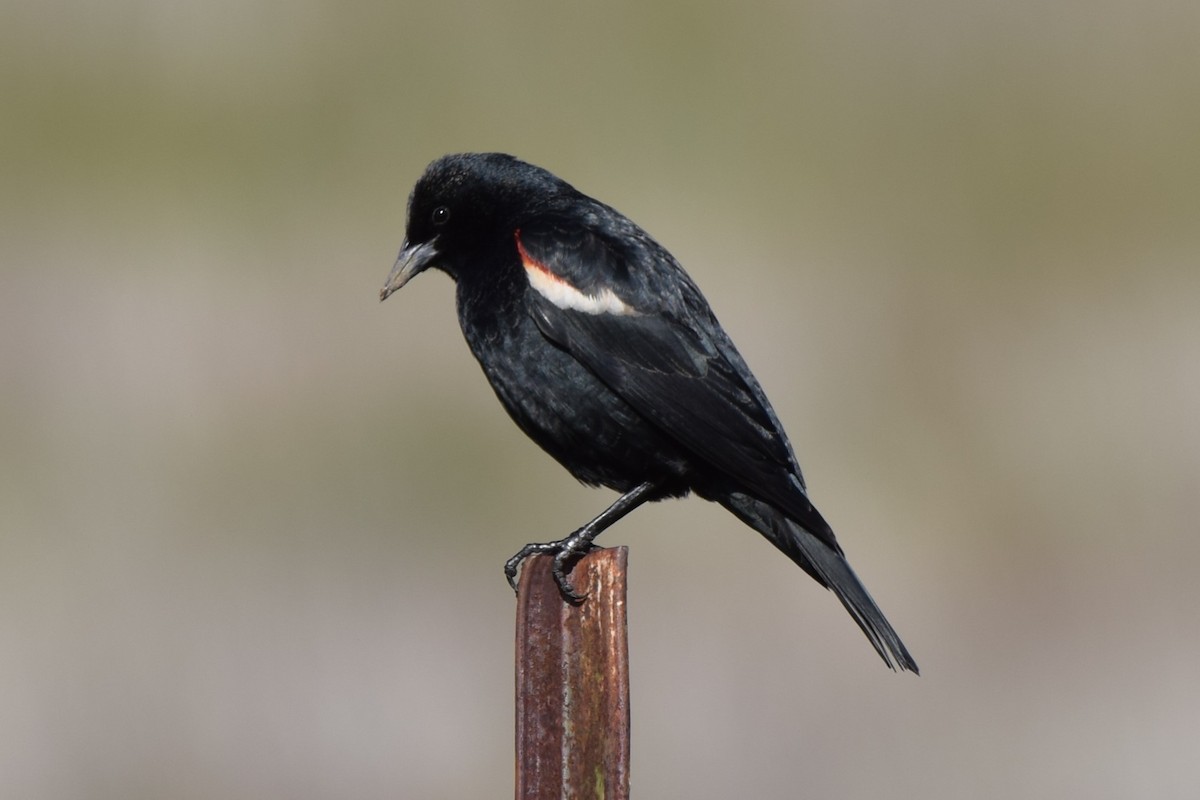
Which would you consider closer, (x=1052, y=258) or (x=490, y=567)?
(x=490, y=567)

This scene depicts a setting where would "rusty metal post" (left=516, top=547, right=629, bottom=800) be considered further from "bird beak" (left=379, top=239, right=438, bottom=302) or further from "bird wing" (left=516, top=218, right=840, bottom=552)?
"bird beak" (left=379, top=239, right=438, bottom=302)

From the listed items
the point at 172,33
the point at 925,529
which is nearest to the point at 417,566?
the point at 925,529

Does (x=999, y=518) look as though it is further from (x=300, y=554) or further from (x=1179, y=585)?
(x=300, y=554)

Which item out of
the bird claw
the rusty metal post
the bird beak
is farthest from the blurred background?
the rusty metal post

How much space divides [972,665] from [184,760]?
10.9 ft

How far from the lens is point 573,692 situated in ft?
9.69

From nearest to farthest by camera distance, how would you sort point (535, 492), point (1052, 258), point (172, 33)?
point (535, 492) → point (1052, 258) → point (172, 33)

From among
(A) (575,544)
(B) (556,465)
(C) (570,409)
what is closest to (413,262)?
(C) (570,409)

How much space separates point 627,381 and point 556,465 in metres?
3.62

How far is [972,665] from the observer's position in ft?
23.9

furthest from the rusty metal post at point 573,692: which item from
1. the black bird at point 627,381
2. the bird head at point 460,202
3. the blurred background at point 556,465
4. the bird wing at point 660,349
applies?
the blurred background at point 556,465

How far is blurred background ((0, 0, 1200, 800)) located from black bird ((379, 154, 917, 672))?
8.85ft

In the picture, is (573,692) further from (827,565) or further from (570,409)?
(570,409)

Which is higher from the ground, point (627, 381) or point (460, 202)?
point (460, 202)
